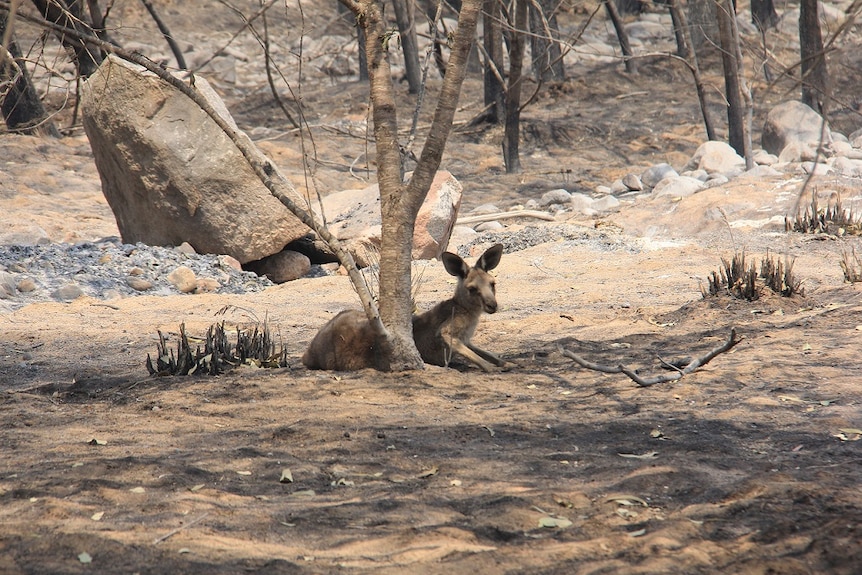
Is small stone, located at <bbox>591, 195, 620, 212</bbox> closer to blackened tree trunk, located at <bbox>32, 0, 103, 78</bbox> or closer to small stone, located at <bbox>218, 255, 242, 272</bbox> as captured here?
small stone, located at <bbox>218, 255, 242, 272</bbox>

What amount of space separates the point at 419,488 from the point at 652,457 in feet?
3.61

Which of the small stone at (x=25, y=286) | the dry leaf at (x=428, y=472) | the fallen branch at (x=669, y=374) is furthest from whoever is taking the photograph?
the small stone at (x=25, y=286)

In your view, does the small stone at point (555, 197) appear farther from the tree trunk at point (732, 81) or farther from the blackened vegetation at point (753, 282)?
the blackened vegetation at point (753, 282)

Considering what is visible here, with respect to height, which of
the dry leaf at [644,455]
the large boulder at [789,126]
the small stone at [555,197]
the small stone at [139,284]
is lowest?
the dry leaf at [644,455]

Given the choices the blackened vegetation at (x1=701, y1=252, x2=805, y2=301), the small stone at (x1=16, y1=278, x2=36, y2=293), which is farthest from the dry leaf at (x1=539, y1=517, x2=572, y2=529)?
the small stone at (x1=16, y1=278, x2=36, y2=293)

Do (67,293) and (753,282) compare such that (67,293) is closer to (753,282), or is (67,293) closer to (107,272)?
(107,272)

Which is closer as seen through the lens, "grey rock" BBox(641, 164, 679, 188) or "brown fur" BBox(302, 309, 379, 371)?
"brown fur" BBox(302, 309, 379, 371)

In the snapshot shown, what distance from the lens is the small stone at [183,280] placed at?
1012 cm

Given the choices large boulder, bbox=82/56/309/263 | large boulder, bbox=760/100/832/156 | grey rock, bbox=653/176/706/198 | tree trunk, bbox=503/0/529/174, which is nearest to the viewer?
large boulder, bbox=82/56/309/263

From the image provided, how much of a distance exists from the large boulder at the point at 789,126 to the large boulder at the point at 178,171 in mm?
11527

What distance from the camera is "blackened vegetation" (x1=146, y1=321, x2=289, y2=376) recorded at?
5.88m

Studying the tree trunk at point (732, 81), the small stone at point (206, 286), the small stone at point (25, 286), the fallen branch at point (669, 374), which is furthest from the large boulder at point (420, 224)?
the tree trunk at point (732, 81)

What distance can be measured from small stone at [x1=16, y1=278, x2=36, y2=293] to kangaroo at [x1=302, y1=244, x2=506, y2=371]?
4.80m

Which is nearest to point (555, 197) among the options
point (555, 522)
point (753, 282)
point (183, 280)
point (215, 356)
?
point (183, 280)
